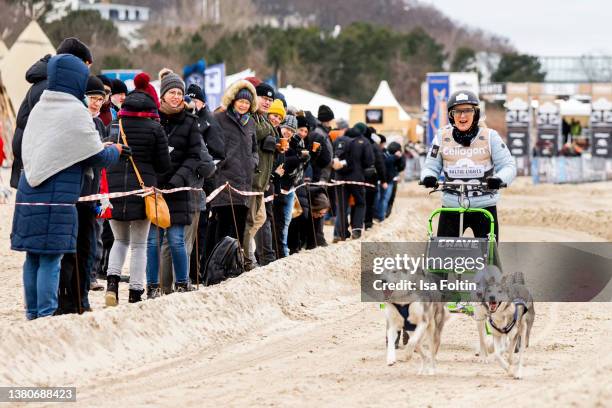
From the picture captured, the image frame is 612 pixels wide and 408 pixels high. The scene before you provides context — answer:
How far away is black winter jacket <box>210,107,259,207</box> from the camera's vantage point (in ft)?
45.8

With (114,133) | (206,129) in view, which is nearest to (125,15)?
(206,129)

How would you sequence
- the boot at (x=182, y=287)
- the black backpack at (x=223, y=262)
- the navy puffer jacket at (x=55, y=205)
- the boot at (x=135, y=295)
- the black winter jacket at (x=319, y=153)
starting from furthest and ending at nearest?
the black winter jacket at (x=319, y=153)
the black backpack at (x=223, y=262)
the boot at (x=182, y=287)
the boot at (x=135, y=295)
the navy puffer jacket at (x=55, y=205)

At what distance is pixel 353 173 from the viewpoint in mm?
21312

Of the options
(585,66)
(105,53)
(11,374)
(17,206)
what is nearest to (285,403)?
(11,374)

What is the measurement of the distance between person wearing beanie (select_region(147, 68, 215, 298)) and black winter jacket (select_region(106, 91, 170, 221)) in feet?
1.57

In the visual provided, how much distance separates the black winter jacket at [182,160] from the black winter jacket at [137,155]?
586 mm

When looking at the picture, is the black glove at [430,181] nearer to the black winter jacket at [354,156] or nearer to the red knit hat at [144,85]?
the red knit hat at [144,85]

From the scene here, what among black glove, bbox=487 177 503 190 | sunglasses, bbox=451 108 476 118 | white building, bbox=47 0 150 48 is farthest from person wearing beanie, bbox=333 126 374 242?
white building, bbox=47 0 150 48

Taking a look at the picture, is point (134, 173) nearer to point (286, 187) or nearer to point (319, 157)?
point (286, 187)

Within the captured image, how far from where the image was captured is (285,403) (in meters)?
8.23

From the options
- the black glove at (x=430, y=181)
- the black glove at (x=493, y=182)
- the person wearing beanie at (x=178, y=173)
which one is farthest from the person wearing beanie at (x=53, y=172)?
the black glove at (x=493, y=182)

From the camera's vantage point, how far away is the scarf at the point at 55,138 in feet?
31.8

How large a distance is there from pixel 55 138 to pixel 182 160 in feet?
8.78

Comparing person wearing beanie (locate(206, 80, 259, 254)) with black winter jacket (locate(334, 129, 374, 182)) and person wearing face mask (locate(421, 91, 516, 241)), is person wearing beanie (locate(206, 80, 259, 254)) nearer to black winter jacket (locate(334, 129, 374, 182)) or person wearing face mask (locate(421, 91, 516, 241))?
person wearing face mask (locate(421, 91, 516, 241))
